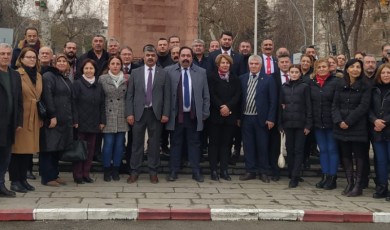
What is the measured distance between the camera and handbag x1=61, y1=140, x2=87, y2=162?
853 centimetres

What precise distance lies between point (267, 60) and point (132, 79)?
2782 millimetres

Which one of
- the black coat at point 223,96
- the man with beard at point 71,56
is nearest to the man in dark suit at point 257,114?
the black coat at point 223,96

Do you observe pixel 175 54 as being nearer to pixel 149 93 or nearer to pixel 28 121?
pixel 149 93

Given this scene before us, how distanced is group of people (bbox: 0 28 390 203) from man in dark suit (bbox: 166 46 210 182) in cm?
2

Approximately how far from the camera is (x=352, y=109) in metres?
8.51

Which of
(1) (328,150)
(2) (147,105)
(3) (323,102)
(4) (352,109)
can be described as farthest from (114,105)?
(4) (352,109)

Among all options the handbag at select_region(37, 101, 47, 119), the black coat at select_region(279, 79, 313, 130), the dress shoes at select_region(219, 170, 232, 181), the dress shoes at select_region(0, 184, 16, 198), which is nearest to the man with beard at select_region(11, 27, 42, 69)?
the handbag at select_region(37, 101, 47, 119)

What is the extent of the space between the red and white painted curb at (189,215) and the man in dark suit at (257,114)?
2.28 m

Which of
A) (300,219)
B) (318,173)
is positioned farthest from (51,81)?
(318,173)

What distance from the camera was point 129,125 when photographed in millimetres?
9289

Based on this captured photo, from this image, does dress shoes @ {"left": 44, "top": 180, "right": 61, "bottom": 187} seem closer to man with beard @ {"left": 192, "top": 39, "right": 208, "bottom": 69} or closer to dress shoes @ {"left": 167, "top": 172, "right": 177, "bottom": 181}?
dress shoes @ {"left": 167, "top": 172, "right": 177, "bottom": 181}

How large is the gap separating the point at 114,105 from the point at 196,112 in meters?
1.41

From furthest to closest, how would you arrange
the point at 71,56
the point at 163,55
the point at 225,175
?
the point at 163,55
the point at 71,56
the point at 225,175

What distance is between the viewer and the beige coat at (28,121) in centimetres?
802
